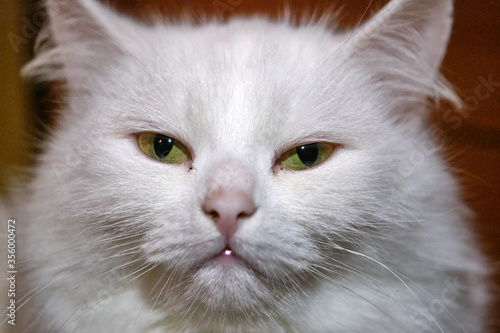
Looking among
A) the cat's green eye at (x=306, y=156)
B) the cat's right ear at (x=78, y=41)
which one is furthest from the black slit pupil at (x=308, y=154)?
the cat's right ear at (x=78, y=41)

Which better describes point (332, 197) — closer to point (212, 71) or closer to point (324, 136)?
point (324, 136)

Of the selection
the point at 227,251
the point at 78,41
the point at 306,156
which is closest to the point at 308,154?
the point at 306,156

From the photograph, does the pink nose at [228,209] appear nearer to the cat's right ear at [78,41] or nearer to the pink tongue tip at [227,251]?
the pink tongue tip at [227,251]

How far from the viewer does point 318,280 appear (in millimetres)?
885

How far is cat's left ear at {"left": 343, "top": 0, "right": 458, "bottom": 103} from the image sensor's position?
2.99 ft

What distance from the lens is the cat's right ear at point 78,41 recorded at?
96 centimetres

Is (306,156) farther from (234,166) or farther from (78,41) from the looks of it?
(78,41)

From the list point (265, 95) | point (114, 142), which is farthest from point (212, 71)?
point (114, 142)

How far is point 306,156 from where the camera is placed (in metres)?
0.89

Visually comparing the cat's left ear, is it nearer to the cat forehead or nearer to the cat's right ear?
the cat forehead

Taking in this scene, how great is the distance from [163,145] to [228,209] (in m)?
0.25

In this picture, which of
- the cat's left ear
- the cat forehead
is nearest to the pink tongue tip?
the cat forehead

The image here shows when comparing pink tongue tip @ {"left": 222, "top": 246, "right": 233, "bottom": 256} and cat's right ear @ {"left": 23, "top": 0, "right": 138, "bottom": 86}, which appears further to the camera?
cat's right ear @ {"left": 23, "top": 0, "right": 138, "bottom": 86}

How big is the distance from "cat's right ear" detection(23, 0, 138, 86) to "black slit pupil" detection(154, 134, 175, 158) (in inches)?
9.6
